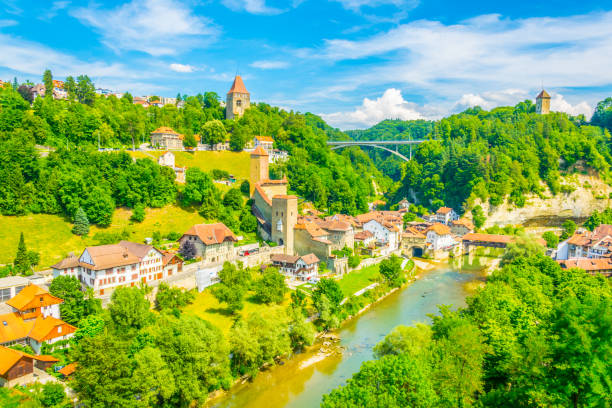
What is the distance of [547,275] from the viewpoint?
31.0m

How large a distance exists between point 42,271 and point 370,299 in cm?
2531

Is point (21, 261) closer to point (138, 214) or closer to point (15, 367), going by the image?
point (138, 214)

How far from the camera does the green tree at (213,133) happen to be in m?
59.6

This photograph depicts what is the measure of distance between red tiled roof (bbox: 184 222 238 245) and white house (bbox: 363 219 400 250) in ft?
68.3

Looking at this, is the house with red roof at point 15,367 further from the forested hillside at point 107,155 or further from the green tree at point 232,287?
the forested hillside at point 107,155

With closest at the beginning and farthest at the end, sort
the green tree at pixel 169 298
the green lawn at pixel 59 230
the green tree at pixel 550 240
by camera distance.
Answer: the green tree at pixel 169 298, the green lawn at pixel 59 230, the green tree at pixel 550 240

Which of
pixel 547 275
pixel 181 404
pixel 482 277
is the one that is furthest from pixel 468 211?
pixel 181 404

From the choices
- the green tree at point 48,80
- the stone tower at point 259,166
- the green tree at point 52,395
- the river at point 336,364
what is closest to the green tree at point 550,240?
the river at point 336,364

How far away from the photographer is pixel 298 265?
37.5 metres

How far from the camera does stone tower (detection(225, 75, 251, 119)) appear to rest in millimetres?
72750

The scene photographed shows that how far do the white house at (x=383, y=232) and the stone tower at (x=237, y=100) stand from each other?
111ft

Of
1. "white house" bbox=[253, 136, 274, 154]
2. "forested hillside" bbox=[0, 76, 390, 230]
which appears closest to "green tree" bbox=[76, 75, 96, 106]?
"forested hillside" bbox=[0, 76, 390, 230]

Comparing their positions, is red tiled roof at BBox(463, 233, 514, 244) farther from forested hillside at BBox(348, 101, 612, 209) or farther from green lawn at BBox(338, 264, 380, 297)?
green lawn at BBox(338, 264, 380, 297)

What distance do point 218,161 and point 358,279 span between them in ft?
93.7
